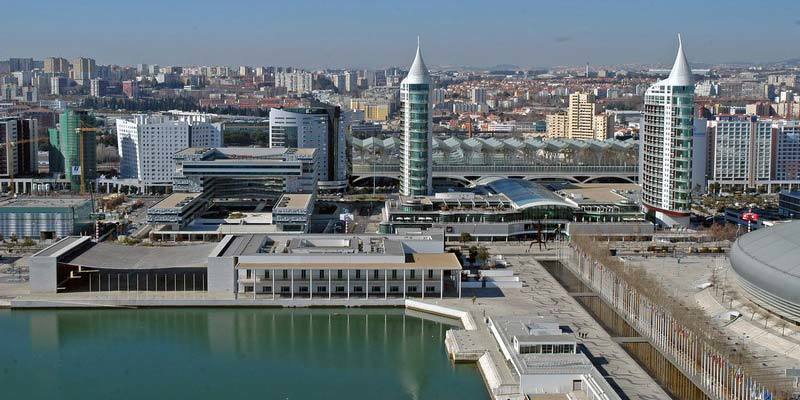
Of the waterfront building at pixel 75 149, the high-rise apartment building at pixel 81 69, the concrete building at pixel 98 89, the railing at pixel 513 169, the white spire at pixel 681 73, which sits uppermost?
the high-rise apartment building at pixel 81 69

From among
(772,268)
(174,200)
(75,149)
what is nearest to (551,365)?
(772,268)

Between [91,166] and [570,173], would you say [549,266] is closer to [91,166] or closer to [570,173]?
[570,173]

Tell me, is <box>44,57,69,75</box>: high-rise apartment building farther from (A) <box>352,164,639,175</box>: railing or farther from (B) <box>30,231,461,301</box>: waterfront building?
(B) <box>30,231,461,301</box>: waterfront building

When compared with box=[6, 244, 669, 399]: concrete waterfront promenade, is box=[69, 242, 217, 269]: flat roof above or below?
above

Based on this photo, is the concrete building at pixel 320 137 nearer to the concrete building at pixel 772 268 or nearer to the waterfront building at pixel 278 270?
the waterfront building at pixel 278 270

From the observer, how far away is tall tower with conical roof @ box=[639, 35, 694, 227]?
19.4 m

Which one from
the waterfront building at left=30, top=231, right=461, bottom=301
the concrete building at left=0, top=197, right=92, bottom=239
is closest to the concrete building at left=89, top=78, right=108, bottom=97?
the concrete building at left=0, top=197, right=92, bottom=239

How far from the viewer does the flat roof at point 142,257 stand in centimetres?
1447

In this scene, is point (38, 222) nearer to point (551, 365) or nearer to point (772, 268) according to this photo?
point (551, 365)

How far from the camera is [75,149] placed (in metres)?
26.6

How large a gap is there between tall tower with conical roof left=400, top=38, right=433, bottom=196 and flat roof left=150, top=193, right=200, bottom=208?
433 cm

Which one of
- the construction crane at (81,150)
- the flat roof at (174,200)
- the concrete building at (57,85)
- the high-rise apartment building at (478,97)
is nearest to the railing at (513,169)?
the construction crane at (81,150)

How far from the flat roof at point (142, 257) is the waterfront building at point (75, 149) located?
10488 mm

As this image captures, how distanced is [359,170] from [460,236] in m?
8.70
